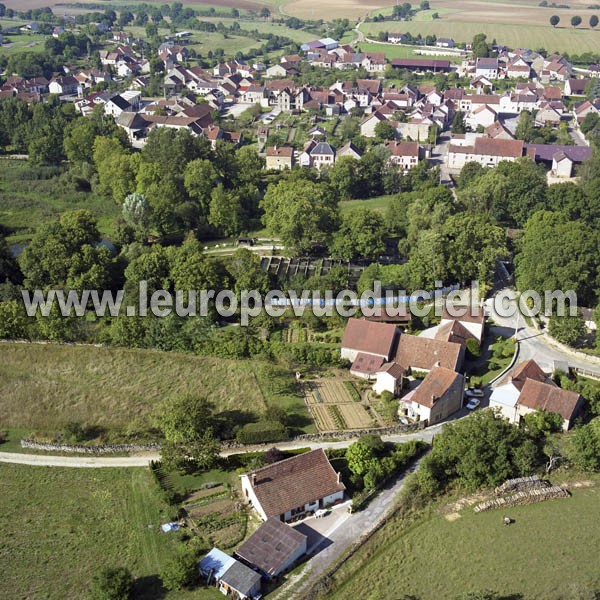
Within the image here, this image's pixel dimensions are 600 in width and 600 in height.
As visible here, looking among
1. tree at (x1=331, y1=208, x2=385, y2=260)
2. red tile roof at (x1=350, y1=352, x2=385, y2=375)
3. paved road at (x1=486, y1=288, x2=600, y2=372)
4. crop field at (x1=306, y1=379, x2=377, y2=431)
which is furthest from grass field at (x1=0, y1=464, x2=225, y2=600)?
tree at (x1=331, y1=208, x2=385, y2=260)

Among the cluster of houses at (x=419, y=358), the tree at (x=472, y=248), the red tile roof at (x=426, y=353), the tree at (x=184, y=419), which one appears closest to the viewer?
the tree at (x=184, y=419)

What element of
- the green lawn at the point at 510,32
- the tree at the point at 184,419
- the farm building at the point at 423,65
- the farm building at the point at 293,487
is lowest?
the farm building at the point at 293,487

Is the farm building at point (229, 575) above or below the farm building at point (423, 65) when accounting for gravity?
below

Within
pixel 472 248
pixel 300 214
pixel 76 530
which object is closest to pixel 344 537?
pixel 76 530

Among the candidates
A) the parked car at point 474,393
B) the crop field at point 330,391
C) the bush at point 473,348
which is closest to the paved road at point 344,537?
the crop field at point 330,391

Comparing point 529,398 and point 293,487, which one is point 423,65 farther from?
point 293,487

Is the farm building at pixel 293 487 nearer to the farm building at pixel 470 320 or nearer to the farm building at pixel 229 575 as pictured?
the farm building at pixel 229 575

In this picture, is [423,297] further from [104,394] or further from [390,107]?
[390,107]
